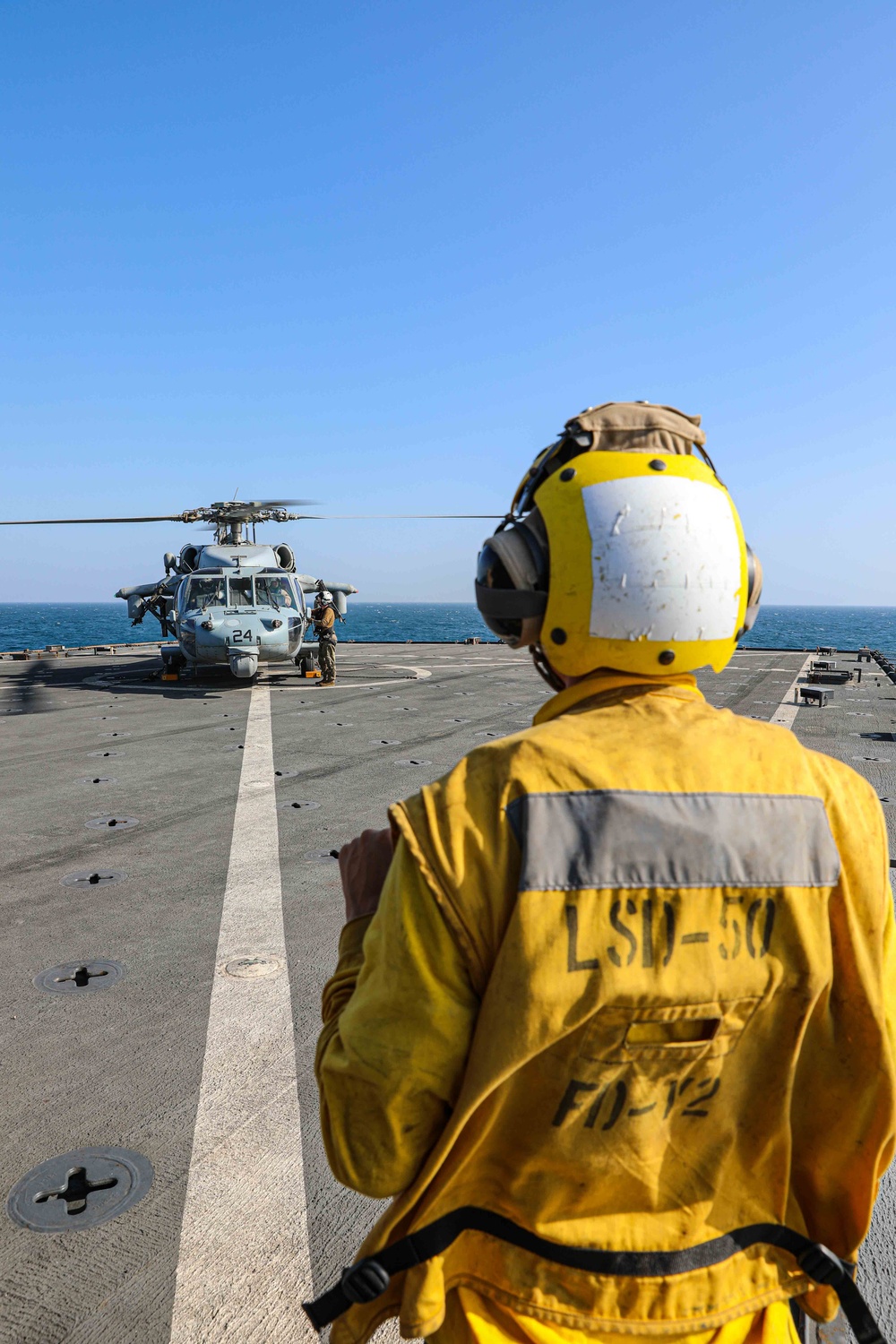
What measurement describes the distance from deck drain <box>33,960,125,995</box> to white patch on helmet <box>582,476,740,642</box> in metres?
3.81

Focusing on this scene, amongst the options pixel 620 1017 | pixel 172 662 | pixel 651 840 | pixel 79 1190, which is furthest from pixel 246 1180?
pixel 172 662

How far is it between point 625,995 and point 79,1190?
99.4 inches

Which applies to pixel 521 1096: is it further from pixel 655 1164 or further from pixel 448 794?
pixel 448 794

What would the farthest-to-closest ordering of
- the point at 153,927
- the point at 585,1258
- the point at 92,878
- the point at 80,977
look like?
1. the point at 92,878
2. the point at 153,927
3. the point at 80,977
4. the point at 585,1258

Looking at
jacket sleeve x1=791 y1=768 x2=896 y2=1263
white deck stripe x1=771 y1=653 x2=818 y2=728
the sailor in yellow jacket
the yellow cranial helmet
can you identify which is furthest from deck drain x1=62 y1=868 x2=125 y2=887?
white deck stripe x1=771 y1=653 x2=818 y2=728

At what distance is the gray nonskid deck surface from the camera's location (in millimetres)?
2355

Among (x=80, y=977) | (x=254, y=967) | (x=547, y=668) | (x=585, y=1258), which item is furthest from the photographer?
(x=254, y=967)

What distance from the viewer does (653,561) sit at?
1.32 metres

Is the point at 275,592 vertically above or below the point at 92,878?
above

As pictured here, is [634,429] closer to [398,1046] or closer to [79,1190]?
[398,1046]

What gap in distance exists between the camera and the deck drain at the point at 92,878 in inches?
213

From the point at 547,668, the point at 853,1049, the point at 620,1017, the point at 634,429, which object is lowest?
the point at 853,1049

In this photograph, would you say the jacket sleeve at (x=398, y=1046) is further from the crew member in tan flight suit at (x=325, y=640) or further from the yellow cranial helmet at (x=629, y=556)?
the crew member in tan flight suit at (x=325, y=640)

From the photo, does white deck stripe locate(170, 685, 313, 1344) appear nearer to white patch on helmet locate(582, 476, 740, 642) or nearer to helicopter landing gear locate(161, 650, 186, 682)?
white patch on helmet locate(582, 476, 740, 642)
